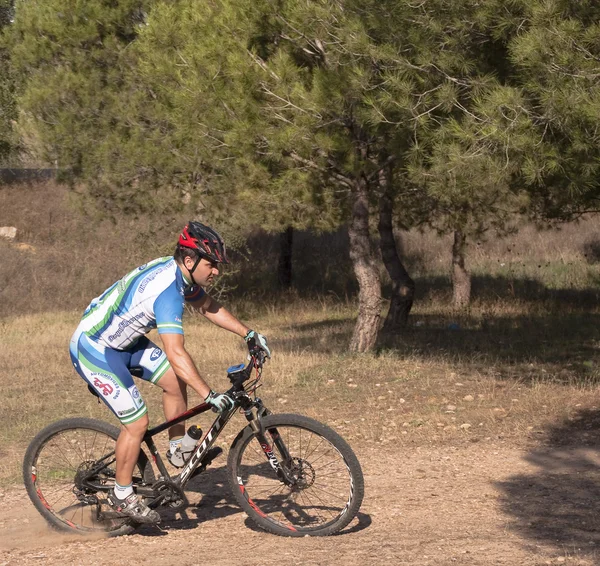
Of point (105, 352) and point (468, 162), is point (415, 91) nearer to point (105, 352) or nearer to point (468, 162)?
point (468, 162)

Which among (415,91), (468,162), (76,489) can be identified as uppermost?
(415,91)

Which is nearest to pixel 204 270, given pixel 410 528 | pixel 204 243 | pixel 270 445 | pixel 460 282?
pixel 204 243

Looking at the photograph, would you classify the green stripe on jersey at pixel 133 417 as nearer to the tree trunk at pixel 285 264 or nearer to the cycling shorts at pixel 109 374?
the cycling shorts at pixel 109 374

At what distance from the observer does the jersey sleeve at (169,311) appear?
16.6 ft

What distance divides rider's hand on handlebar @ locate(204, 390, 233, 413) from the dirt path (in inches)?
31.8

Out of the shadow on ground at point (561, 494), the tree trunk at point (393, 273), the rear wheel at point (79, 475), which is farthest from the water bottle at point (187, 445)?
the tree trunk at point (393, 273)

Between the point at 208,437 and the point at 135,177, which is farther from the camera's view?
the point at 135,177

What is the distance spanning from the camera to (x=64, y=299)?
22.2 m

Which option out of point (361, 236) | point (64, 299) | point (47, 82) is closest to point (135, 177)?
point (47, 82)

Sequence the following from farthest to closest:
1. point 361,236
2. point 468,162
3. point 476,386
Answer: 1. point 361,236
2. point 476,386
3. point 468,162

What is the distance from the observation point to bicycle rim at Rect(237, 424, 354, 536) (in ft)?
17.2

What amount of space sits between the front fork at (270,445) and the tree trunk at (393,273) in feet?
29.6

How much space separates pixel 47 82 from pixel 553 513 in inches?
632

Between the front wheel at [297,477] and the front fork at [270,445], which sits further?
the front fork at [270,445]
